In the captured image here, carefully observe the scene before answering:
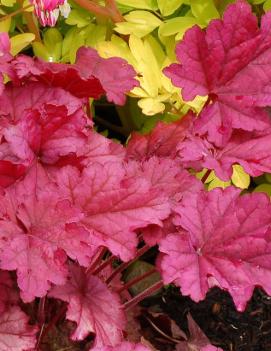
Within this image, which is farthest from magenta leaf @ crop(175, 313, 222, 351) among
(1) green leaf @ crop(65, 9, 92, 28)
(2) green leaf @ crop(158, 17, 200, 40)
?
(1) green leaf @ crop(65, 9, 92, 28)

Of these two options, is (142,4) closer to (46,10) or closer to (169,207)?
(46,10)

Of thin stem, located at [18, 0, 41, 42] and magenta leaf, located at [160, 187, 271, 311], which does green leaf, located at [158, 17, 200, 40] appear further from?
magenta leaf, located at [160, 187, 271, 311]

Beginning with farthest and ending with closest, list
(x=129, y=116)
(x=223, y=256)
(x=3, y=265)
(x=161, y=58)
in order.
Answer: (x=129, y=116), (x=161, y=58), (x=223, y=256), (x=3, y=265)

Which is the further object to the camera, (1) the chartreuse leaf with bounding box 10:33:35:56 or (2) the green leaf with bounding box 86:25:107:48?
(2) the green leaf with bounding box 86:25:107:48

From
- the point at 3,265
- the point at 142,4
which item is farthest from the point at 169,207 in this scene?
the point at 142,4

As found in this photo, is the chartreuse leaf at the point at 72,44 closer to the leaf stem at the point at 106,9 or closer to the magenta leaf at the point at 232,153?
the leaf stem at the point at 106,9

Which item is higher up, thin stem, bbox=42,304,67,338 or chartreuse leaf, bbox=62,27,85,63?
chartreuse leaf, bbox=62,27,85,63
